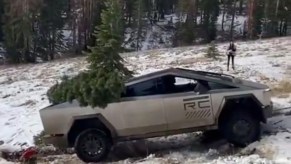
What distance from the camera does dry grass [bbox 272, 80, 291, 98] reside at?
1377 cm

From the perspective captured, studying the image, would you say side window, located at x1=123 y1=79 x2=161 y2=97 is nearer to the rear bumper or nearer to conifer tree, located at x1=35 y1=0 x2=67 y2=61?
the rear bumper

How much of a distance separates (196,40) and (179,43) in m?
3.54

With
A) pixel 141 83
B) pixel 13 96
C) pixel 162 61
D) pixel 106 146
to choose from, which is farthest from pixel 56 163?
pixel 162 61

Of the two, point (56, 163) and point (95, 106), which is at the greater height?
point (95, 106)

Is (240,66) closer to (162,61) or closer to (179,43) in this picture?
(162,61)

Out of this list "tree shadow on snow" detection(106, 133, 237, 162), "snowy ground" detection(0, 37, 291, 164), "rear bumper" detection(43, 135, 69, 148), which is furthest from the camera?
"tree shadow on snow" detection(106, 133, 237, 162)

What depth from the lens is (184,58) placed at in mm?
28672

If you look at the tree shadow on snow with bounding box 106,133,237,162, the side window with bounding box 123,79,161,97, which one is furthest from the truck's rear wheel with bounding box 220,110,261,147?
the side window with bounding box 123,79,161,97

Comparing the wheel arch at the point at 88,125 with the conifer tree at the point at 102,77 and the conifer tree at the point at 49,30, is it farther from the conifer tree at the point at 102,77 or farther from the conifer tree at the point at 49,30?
the conifer tree at the point at 49,30

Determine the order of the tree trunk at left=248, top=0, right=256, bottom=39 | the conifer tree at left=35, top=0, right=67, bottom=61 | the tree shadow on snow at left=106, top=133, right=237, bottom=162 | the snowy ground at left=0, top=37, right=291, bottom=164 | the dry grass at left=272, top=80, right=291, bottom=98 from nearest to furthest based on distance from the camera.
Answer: the snowy ground at left=0, top=37, right=291, bottom=164 → the tree shadow on snow at left=106, top=133, right=237, bottom=162 → the dry grass at left=272, top=80, right=291, bottom=98 → the conifer tree at left=35, top=0, right=67, bottom=61 → the tree trunk at left=248, top=0, right=256, bottom=39

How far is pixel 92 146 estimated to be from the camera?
30.1ft

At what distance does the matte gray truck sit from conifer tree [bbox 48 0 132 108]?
0.18 m

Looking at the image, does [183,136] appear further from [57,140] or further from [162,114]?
[57,140]

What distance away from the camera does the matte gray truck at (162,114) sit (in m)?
9.11
